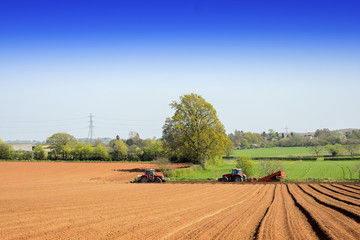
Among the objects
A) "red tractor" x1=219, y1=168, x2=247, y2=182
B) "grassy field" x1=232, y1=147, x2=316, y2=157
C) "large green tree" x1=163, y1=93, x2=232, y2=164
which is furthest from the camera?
"grassy field" x1=232, y1=147, x2=316, y2=157

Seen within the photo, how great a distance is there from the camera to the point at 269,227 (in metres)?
11.3

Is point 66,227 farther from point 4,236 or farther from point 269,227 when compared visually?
point 269,227

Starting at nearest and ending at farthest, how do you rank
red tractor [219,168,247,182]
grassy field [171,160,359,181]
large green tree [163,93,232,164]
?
red tractor [219,168,247,182], grassy field [171,160,359,181], large green tree [163,93,232,164]

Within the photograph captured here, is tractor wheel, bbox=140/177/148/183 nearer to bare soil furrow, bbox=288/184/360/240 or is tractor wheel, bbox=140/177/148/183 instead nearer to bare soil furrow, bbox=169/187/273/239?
bare soil furrow, bbox=169/187/273/239

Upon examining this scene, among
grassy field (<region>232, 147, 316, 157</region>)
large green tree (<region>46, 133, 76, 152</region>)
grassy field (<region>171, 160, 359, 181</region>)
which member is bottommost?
grassy field (<region>171, 160, 359, 181</region>)

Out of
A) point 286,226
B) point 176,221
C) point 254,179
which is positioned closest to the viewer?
point 286,226

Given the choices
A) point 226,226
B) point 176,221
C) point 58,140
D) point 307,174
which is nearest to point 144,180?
point 176,221

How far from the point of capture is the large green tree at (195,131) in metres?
49.5

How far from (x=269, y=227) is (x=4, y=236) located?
9907 mm

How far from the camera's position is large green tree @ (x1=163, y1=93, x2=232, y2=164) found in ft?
162

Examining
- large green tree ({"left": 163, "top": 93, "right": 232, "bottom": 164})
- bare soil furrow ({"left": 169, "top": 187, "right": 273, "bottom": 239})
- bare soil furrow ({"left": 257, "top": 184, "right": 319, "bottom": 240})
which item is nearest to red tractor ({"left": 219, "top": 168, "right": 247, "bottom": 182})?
large green tree ({"left": 163, "top": 93, "right": 232, "bottom": 164})

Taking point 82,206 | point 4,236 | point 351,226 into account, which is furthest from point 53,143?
point 351,226

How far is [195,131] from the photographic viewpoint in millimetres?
50750

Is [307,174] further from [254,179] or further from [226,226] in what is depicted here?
[226,226]
